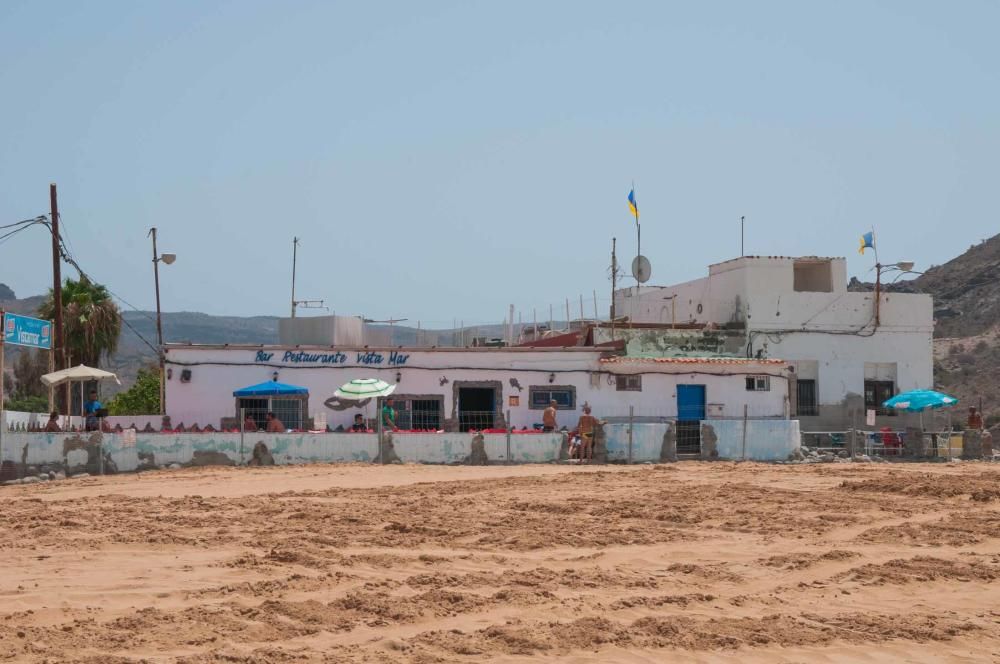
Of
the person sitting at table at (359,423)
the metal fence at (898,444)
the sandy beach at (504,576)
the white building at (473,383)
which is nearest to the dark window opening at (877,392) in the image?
the white building at (473,383)

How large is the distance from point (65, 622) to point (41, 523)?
6112 mm

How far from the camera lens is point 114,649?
8.67 meters

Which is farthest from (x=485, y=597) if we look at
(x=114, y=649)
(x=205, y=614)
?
(x=114, y=649)

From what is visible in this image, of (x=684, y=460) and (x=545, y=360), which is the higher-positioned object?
(x=545, y=360)

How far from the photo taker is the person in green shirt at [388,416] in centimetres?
2923

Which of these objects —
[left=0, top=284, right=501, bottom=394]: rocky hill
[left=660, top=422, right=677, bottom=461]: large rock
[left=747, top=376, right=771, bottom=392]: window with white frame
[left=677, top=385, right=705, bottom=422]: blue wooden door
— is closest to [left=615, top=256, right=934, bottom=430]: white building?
[left=747, top=376, right=771, bottom=392]: window with white frame

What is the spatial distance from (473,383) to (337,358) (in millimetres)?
3624

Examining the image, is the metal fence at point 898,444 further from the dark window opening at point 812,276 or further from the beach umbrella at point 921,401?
the dark window opening at point 812,276

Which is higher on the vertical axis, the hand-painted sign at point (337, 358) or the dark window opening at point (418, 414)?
the hand-painted sign at point (337, 358)

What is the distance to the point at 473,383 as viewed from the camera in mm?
32156

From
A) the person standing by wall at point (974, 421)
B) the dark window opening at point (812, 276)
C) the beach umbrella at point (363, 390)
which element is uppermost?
the dark window opening at point (812, 276)

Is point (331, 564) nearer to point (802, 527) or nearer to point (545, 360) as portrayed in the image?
point (802, 527)

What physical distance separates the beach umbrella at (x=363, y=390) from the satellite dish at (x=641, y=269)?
16440 millimetres

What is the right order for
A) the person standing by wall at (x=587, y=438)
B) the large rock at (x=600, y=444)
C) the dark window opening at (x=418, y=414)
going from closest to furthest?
the person standing by wall at (x=587, y=438) < the large rock at (x=600, y=444) < the dark window opening at (x=418, y=414)
